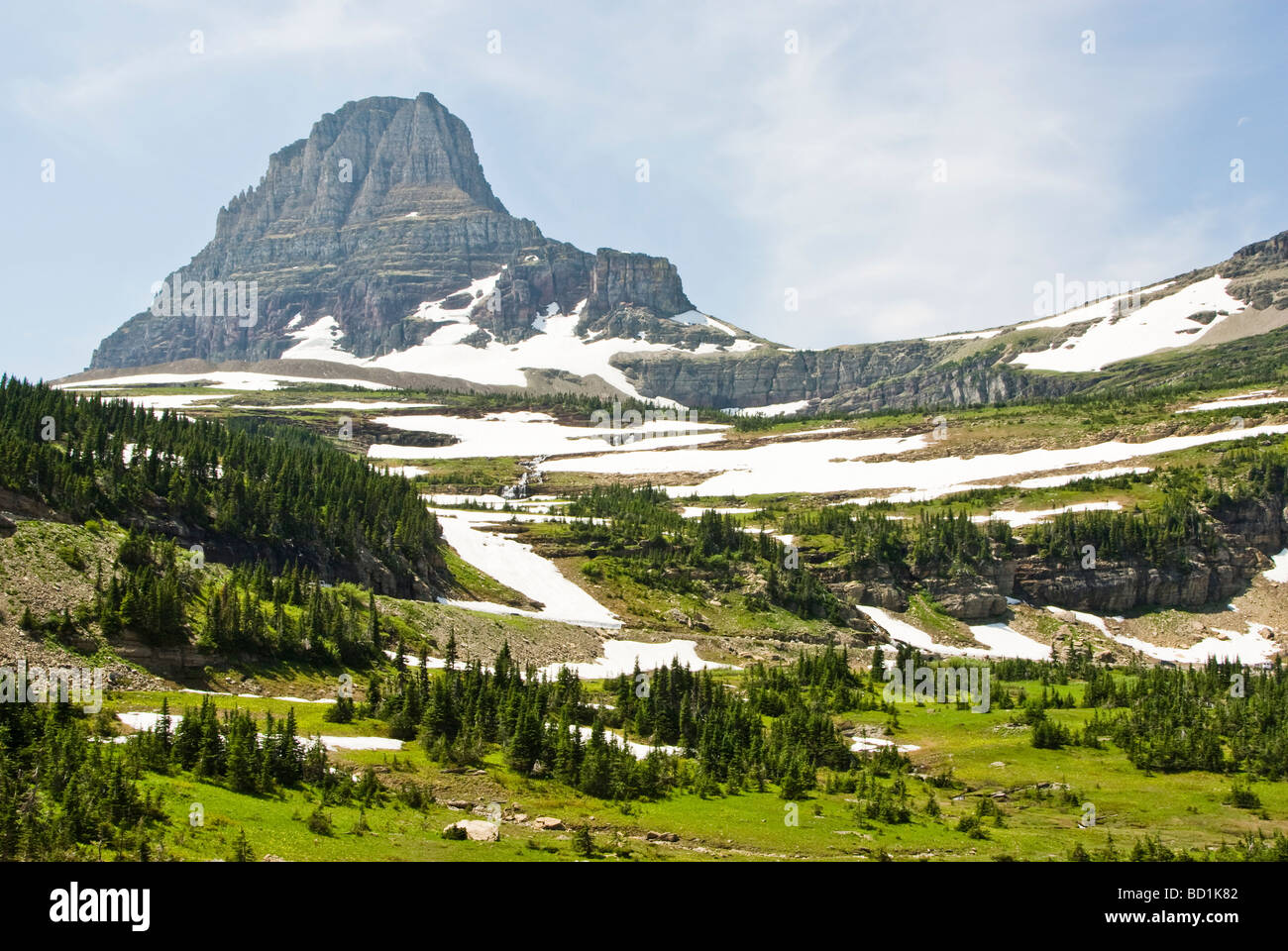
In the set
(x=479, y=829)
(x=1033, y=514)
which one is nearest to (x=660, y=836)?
(x=479, y=829)

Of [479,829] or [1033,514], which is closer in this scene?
[479,829]

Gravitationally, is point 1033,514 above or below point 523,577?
above

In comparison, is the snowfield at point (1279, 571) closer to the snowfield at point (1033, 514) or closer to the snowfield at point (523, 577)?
the snowfield at point (1033, 514)

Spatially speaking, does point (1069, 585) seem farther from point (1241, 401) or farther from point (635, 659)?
point (1241, 401)

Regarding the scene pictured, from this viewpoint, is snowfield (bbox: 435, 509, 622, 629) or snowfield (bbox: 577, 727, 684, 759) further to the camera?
snowfield (bbox: 435, 509, 622, 629)

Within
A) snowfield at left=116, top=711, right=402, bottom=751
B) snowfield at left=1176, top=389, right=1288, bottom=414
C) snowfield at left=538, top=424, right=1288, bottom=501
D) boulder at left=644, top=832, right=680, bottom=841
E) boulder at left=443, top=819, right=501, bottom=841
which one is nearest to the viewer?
boulder at left=443, top=819, right=501, bottom=841

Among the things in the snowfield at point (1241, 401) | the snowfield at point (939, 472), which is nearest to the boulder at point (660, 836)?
the snowfield at point (939, 472)

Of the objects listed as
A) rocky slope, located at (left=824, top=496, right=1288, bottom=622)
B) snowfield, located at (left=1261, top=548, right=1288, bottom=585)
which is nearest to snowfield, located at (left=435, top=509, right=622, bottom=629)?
rocky slope, located at (left=824, top=496, right=1288, bottom=622)

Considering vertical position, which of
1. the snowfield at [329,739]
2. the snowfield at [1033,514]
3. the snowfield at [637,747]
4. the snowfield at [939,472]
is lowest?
the snowfield at [637,747]

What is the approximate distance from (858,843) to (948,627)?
295ft

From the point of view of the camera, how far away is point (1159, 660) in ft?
346

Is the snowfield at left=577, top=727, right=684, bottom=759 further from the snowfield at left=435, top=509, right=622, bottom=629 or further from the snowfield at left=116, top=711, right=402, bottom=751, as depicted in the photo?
the snowfield at left=435, top=509, right=622, bottom=629
